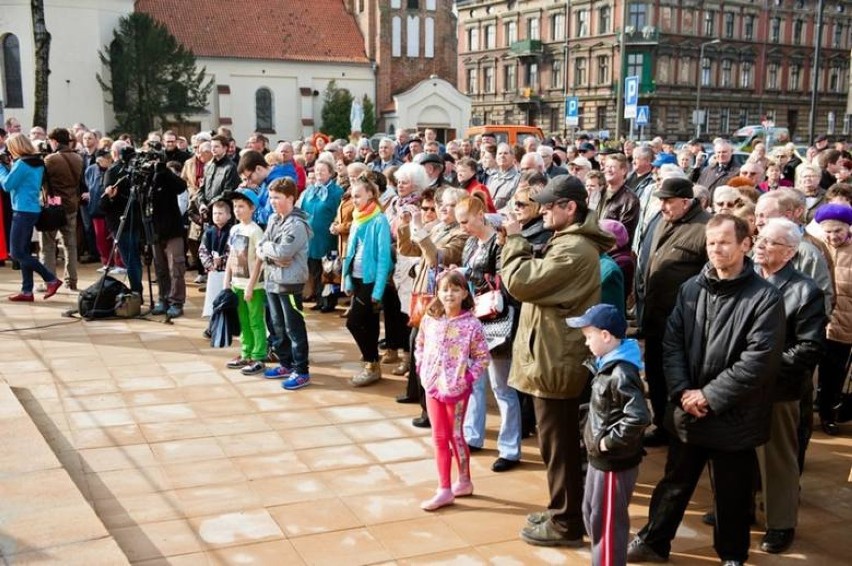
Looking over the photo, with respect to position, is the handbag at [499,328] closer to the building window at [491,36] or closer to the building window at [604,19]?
the building window at [604,19]

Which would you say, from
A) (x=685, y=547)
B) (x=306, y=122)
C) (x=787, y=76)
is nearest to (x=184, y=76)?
(x=306, y=122)

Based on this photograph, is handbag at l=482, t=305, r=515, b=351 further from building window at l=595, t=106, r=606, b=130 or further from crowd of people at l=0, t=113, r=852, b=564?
building window at l=595, t=106, r=606, b=130

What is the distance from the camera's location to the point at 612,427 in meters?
3.94

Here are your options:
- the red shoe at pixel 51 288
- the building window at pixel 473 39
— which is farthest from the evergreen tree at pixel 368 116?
the red shoe at pixel 51 288

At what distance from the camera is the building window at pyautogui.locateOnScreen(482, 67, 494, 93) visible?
68688 mm

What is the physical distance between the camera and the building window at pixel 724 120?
61.6 m

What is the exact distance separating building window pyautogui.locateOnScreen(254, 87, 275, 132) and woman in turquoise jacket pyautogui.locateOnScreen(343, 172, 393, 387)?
43.9 m

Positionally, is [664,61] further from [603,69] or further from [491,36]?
[491,36]

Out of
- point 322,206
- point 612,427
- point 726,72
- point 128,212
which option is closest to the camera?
point 612,427

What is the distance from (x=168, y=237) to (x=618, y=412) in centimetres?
700

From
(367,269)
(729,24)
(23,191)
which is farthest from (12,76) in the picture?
(729,24)

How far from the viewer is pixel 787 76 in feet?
212

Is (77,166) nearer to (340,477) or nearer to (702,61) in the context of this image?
(340,477)

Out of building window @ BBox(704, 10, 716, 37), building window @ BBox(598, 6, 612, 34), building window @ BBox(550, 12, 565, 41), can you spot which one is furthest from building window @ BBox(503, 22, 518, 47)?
building window @ BBox(704, 10, 716, 37)
